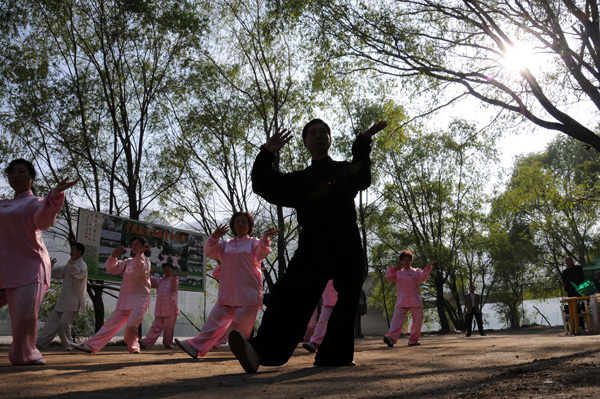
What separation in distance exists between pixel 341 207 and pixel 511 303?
36211 millimetres

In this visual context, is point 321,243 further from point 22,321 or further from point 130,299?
point 130,299

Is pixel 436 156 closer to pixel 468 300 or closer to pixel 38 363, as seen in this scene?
pixel 468 300

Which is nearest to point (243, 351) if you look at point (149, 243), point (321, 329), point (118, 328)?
point (118, 328)

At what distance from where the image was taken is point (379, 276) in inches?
1339

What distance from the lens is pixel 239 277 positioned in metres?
6.36

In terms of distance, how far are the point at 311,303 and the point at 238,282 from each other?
9.11 feet

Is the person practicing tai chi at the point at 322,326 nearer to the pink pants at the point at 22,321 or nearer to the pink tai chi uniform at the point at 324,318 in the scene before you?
the pink tai chi uniform at the point at 324,318

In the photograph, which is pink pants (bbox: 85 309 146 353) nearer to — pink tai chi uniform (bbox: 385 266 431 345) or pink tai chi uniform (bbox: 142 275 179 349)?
pink tai chi uniform (bbox: 142 275 179 349)

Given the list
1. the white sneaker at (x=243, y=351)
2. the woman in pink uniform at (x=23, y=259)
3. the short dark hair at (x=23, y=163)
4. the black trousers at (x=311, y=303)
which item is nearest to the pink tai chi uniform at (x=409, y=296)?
the black trousers at (x=311, y=303)

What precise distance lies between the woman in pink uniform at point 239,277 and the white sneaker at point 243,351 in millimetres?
2598

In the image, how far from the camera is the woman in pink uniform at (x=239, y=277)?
6.23m

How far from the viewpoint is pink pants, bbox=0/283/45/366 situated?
4926 millimetres

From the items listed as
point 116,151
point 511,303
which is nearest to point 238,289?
point 116,151

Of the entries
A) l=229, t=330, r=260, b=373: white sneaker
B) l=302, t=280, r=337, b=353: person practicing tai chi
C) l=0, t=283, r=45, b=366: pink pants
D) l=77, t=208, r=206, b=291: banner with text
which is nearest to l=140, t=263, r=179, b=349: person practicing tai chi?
l=77, t=208, r=206, b=291: banner with text
